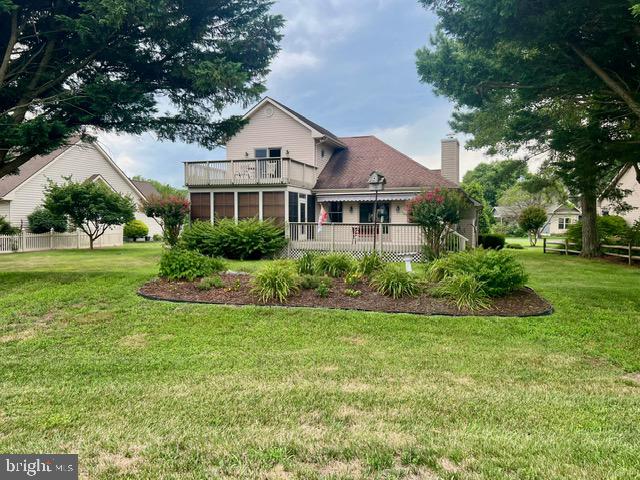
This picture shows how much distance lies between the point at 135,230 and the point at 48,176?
7.32 metres

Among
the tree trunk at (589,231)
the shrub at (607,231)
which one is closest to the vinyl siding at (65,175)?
the tree trunk at (589,231)

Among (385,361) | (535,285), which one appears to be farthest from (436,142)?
(385,361)

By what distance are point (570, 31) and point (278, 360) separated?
8.12 meters

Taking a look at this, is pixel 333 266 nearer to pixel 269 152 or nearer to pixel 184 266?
pixel 184 266

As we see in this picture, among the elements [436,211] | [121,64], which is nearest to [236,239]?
[121,64]

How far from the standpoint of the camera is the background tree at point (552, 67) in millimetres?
7590

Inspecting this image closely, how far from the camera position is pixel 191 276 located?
32.4ft

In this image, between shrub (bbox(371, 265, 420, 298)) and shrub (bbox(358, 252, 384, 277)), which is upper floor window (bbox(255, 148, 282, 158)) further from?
shrub (bbox(371, 265, 420, 298))

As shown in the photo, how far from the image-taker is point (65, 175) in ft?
86.5

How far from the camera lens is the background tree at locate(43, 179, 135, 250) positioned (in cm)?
2108

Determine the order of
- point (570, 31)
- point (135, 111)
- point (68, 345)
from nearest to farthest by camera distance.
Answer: point (68, 345), point (570, 31), point (135, 111)

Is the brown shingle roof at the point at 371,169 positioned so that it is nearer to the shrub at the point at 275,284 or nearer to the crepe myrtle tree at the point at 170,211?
the crepe myrtle tree at the point at 170,211

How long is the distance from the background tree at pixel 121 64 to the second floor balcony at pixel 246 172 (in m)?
6.58

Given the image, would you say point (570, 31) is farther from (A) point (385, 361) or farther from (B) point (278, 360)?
(B) point (278, 360)
